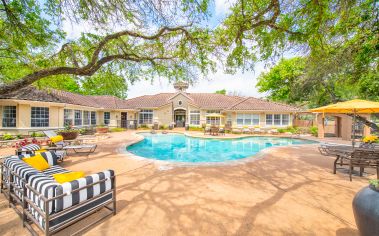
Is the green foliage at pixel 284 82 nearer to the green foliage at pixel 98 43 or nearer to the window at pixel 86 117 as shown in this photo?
the green foliage at pixel 98 43

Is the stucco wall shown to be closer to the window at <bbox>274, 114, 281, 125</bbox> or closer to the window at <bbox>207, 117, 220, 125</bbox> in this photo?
the window at <bbox>207, 117, 220, 125</bbox>

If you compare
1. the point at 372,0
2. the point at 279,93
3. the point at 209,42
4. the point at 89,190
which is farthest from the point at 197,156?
the point at 279,93

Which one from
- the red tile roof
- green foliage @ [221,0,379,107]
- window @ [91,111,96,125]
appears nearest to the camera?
green foliage @ [221,0,379,107]

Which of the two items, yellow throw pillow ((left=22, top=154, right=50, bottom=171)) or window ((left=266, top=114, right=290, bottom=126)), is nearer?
yellow throw pillow ((left=22, top=154, right=50, bottom=171))

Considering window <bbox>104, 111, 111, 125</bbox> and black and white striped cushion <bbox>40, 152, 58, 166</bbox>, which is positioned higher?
window <bbox>104, 111, 111, 125</bbox>

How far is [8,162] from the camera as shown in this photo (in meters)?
4.16

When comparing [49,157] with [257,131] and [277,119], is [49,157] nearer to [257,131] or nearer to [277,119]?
[257,131]

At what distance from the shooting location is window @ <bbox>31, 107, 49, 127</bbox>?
48.8 ft

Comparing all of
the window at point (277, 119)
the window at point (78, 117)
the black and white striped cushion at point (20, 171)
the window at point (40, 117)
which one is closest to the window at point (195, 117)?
the window at point (277, 119)

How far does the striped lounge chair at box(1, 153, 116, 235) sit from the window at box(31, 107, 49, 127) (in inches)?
575

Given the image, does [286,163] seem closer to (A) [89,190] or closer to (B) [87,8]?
(A) [89,190]

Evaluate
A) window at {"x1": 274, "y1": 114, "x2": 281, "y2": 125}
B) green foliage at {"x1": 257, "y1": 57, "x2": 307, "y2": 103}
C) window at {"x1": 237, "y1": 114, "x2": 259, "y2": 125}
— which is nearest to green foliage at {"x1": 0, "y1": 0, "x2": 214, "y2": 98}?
window at {"x1": 237, "y1": 114, "x2": 259, "y2": 125}

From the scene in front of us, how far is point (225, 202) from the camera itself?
13.9 ft

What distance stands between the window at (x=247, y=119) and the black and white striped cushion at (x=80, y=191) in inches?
930
